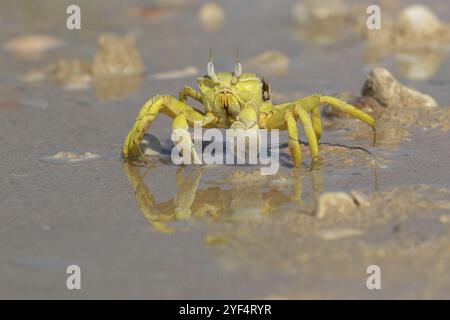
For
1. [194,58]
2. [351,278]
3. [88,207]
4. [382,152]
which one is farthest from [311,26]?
[351,278]

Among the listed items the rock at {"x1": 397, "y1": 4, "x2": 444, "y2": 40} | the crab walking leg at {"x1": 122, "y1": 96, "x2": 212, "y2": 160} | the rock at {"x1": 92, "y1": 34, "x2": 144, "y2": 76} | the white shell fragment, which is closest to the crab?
the crab walking leg at {"x1": 122, "y1": 96, "x2": 212, "y2": 160}

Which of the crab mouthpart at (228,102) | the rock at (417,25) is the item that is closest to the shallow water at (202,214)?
the crab mouthpart at (228,102)

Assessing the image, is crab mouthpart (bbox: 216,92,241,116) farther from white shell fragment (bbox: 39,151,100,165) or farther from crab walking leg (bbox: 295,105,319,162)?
white shell fragment (bbox: 39,151,100,165)

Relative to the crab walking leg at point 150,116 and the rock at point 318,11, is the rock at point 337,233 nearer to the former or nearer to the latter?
the crab walking leg at point 150,116

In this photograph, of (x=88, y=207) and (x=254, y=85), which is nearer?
(x=88, y=207)

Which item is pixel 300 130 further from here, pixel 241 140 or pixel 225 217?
pixel 225 217

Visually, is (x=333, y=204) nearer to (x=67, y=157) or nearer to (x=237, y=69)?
(x=237, y=69)
